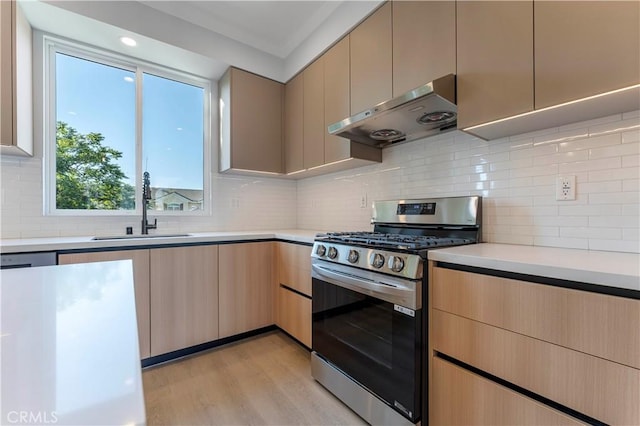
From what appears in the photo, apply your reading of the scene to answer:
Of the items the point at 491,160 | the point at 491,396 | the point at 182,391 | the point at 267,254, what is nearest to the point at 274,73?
the point at 267,254

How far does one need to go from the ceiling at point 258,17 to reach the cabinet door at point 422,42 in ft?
2.53

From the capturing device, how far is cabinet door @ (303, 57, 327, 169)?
2395mm

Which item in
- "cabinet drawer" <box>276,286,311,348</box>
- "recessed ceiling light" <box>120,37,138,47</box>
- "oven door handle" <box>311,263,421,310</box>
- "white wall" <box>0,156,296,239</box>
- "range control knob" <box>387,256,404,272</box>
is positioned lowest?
"cabinet drawer" <box>276,286,311,348</box>

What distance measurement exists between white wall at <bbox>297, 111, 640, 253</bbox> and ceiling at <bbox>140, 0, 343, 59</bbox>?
1.31 meters

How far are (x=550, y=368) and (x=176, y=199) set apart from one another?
2.81 metres

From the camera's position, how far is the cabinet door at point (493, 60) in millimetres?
1233

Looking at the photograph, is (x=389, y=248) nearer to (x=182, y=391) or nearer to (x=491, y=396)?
(x=491, y=396)

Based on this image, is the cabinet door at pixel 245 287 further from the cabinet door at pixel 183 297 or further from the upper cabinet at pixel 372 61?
the upper cabinet at pixel 372 61

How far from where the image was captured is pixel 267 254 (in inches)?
98.7

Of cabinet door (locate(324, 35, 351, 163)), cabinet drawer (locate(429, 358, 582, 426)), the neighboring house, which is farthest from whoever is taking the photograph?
the neighboring house

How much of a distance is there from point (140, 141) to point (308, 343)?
2229mm

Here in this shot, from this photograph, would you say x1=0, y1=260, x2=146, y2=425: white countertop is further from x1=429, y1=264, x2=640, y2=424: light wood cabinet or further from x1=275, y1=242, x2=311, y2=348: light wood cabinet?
x1=275, y1=242, x2=311, y2=348: light wood cabinet

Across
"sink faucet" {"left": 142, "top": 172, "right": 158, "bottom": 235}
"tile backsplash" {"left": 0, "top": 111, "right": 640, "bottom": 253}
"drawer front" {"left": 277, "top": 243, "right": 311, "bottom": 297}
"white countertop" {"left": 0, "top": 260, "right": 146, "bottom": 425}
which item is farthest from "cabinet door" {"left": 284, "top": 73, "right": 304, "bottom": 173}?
"white countertop" {"left": 0, "top": 260, "right": 146, "bottom": 425}

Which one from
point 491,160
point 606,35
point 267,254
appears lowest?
point 267,254
